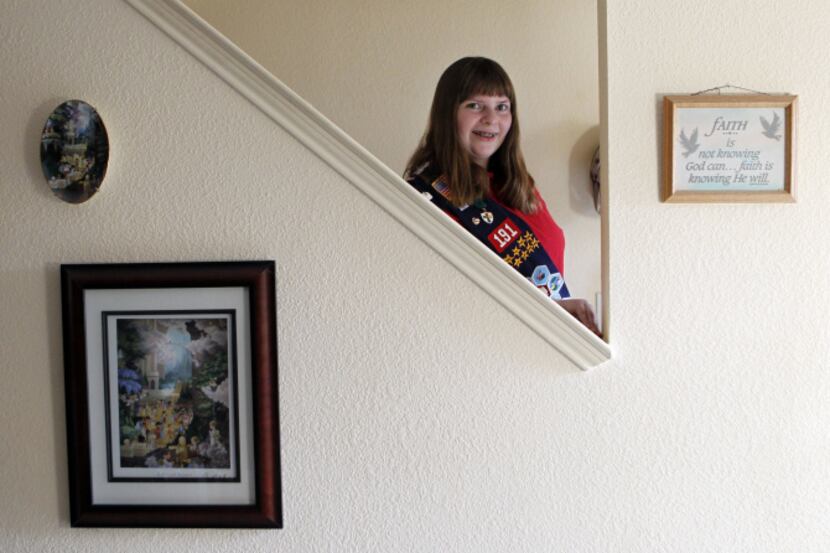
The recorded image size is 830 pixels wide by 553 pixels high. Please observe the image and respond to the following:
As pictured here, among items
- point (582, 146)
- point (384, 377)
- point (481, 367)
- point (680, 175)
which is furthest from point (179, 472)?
point (582, 146)

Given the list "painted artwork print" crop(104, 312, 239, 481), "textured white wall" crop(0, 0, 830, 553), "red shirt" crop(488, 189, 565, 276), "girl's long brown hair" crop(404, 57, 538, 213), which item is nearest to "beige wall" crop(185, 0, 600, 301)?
"girl's long brown hair" crop(404, 57, 538, 213)

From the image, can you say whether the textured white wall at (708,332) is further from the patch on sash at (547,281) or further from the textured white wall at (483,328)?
the patch on sash at (547,281)

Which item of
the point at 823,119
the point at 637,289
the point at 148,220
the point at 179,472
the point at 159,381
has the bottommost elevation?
the point at 179,472

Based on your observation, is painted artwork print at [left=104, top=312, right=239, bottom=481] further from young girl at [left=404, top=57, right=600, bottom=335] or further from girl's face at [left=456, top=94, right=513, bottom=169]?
girl's face at [left=456, top=94, right=513, bottom=169]

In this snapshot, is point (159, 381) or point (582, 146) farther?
point (582, 146)

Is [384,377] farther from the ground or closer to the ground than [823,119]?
closer to the ground

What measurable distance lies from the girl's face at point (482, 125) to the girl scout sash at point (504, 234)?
6.2 inches

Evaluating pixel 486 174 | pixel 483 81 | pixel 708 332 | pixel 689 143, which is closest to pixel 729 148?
pixel 689 143

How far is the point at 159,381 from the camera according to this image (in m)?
1.33

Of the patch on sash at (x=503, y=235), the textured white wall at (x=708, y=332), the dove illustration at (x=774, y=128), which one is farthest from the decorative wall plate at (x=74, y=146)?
the dove illustration at (x=774, y=128)

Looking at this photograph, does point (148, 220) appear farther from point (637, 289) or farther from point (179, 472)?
point (637, 289)

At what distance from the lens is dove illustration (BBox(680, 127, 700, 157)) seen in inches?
50.5

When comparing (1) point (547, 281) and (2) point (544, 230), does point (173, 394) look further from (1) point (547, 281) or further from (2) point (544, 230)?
(2) point (544, 230)

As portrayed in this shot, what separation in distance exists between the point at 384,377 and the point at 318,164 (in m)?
0.40
